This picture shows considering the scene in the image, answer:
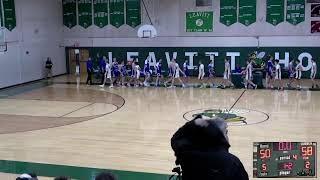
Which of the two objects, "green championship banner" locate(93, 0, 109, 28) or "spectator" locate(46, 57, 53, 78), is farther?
Answer: "green championship banner" locate(93, 0, 109, 28)

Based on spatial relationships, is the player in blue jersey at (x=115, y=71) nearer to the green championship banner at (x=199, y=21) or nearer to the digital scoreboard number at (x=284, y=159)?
the green championship banner at (x=199, y=21)

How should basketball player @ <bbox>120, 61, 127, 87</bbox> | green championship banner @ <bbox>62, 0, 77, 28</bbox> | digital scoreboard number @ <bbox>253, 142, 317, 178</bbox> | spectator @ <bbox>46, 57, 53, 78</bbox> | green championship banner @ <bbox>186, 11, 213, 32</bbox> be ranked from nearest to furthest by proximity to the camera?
digital scoreboard number @ <bbox>253, 142, 317, 178</bbox> → basketball player @ <bbox>120, 61, 127, 87</bbox> → green championship banner @ <bbox>186, 11, 213, 32</bbox> → spectator @ <bbox>46, 57, 53, 78</bbox> → green championship banner @ <bbox>62, 0, 77, 28</bbox>

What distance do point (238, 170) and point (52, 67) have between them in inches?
927

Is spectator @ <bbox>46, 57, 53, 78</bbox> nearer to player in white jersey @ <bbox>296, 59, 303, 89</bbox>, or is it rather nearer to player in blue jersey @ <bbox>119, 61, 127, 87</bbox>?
player in blue jersey @ <bbox>119, 61, 127, 87</bbox>

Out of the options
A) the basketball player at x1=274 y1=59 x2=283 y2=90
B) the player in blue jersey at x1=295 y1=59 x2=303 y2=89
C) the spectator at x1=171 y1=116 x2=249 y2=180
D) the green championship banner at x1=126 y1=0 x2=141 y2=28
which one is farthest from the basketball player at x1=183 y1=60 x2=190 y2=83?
the spectator at x1=171 y1=116 x2=249 y2=180

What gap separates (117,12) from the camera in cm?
2492

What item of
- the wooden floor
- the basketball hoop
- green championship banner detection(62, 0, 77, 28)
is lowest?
the wooden floor

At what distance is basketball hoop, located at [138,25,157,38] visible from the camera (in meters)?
22.8

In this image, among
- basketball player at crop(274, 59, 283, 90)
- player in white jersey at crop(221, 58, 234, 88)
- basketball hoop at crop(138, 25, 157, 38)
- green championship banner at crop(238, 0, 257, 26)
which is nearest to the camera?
basketball player at crop(274, 59, 283, 90)

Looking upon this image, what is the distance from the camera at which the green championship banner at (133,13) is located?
24.4 metres

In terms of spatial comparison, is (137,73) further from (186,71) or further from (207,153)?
(207,153)

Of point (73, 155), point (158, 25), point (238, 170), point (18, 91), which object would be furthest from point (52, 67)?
point (238, 170)

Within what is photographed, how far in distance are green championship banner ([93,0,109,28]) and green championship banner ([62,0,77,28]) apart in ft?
4.41

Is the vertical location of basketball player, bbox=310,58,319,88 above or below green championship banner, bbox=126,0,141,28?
below
